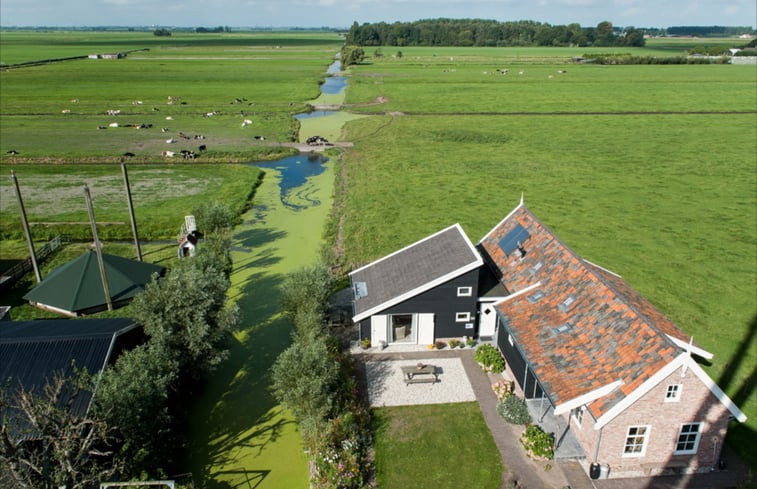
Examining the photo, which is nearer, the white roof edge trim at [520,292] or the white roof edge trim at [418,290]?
the white roof edge trim at [520,292]

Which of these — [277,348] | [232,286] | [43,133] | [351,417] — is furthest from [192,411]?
[43,133]

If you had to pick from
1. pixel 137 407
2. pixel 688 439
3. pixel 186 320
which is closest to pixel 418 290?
pixel 186 320

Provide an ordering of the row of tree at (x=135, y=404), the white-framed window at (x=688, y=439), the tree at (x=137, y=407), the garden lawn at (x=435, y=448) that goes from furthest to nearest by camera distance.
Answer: the garden lawn at (x=435, y=448)
the white-framed window at (x=688, y=439)
the tree at (x=137, y=407)
the row of tree at (x=135, y=404)

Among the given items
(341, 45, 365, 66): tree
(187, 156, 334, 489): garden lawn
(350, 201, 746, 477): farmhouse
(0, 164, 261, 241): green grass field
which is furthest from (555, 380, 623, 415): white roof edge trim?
(341, 45, 365, 66): tree

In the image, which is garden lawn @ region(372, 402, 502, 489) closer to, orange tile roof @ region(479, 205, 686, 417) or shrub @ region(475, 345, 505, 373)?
shrub @ region(475, 345, 505, 373)

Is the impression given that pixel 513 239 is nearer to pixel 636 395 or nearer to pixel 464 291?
pixel 464 291

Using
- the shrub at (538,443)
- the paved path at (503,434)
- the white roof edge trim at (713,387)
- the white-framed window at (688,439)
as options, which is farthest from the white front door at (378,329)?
the white roof edge trim at (713,387)

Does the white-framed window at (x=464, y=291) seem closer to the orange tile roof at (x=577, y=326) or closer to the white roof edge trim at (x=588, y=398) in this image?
the orange tile roof at (x=577, y=326)
